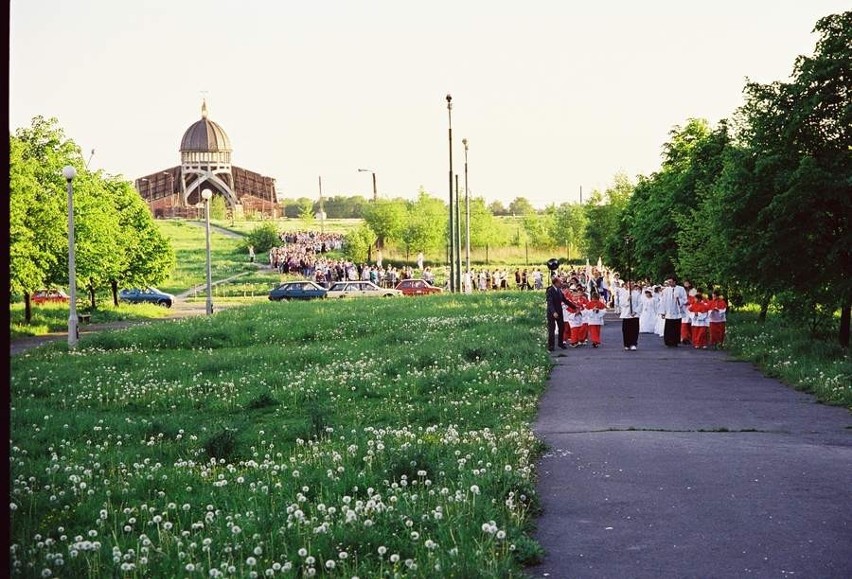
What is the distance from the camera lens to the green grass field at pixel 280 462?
6586 millimetres

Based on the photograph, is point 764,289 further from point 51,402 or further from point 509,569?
point 509,569

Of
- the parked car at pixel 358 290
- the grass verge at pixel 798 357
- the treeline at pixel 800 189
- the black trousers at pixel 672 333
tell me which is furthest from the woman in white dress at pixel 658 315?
the parked car at pixel 358 290

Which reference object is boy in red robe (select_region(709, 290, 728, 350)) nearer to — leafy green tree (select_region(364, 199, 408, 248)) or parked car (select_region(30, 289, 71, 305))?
parked car (select_region(30, 289, 71, 305))

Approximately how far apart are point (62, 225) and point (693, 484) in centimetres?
3405

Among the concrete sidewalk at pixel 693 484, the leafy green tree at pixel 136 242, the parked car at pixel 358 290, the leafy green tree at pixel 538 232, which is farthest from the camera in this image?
the leafy green tree at pixel 538 232

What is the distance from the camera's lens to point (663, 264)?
137 feet

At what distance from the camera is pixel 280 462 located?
34.0 ft

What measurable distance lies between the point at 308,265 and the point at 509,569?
248ft

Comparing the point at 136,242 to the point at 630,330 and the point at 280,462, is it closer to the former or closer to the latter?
the point at 630,330

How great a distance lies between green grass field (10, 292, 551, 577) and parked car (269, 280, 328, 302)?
37608mm

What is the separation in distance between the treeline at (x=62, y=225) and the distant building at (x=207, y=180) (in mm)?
115912

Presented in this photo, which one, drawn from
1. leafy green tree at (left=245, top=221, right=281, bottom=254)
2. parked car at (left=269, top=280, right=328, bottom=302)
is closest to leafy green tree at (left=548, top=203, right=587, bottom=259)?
leafy green tree at (left=245, top=221, right=281, bottom=254)

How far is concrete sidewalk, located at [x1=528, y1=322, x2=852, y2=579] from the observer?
681 cm

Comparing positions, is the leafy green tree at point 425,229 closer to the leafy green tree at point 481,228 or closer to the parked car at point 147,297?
the leafy green tree at point 481,228
